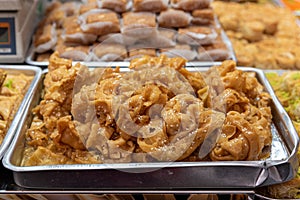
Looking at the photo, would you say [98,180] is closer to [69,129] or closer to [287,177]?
[69,129]

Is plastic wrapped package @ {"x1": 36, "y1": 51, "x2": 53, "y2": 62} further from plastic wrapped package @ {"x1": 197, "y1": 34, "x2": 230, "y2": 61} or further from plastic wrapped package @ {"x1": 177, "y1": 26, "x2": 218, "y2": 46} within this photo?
plastic wrapped package @ {"x1": 197, "y1": 34, "x2": 230, "y2": 61}

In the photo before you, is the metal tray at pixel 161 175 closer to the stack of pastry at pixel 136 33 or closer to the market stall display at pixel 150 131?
the market stall display at pixel 150 131

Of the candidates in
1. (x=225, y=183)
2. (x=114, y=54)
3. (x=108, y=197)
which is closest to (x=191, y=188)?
(x=225, y=183)

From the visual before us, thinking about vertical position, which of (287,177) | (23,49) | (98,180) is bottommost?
(23,49)

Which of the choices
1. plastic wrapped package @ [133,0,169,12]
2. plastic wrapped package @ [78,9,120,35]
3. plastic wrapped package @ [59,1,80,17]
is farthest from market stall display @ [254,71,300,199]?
plastic wrapped package @ [59,1,80,17]

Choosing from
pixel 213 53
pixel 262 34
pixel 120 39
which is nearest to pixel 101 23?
pixel 120 39

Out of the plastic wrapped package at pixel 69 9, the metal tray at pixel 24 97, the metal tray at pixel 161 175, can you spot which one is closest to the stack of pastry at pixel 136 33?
the plastic wrapped package at pixel 69 9
